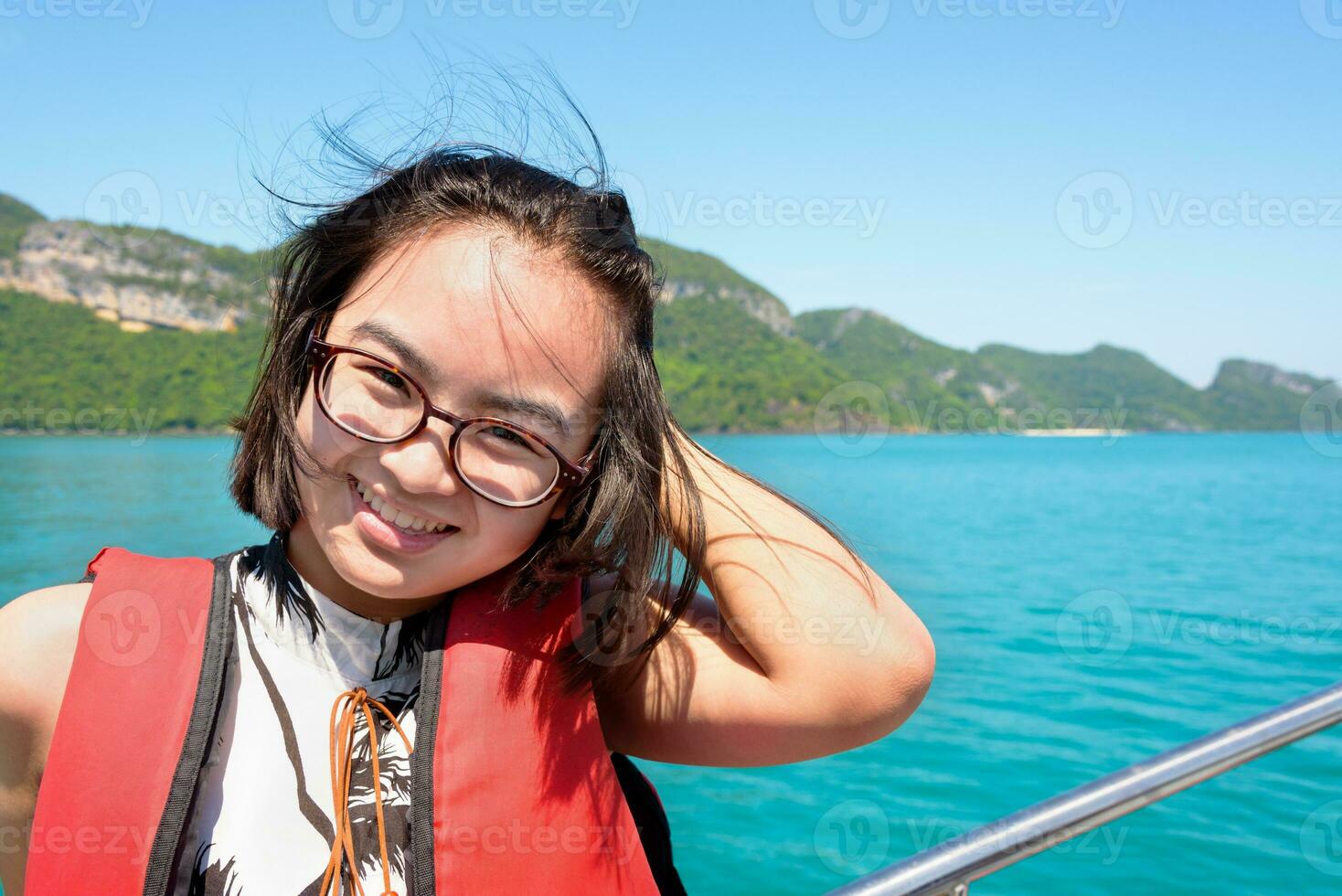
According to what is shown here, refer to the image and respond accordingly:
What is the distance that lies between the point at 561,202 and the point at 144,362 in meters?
71.0

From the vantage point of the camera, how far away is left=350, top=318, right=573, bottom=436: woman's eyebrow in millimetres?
1106

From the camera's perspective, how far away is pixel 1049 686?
12023 mm

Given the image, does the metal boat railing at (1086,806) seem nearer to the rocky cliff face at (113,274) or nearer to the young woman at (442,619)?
the young woman at (442,619)

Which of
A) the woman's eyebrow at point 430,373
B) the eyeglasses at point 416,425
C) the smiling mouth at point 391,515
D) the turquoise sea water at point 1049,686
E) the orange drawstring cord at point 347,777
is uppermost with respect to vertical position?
the woman's eyebrow at point 430,373

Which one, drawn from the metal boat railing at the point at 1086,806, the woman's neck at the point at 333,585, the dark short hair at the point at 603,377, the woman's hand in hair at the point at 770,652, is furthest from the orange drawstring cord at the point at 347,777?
the metal boat railing at the point at 1086,806

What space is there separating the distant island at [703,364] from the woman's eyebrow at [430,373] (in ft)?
1.38

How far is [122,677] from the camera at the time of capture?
42.2 inches

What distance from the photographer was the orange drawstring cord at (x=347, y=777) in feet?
3.57

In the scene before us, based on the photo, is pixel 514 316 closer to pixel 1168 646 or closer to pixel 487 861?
pixel 487 861

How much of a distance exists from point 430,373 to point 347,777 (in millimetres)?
504

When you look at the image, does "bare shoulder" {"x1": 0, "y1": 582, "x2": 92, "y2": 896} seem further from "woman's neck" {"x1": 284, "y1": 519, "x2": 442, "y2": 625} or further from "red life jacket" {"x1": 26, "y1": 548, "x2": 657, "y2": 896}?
"woman's neck" {"x1": 284, "y1": 519, "x2": 442, "y2": 625}

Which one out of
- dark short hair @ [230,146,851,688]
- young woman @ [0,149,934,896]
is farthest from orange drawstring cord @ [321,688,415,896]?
dark short hair @ [230,146,851,688]

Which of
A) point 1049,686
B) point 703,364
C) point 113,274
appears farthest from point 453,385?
point 113,274

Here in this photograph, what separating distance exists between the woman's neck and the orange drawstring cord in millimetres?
109
